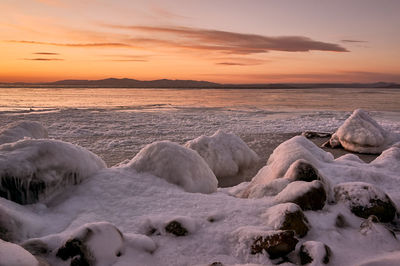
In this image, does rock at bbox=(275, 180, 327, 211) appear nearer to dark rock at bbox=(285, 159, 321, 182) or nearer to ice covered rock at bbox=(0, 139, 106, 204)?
dark rock at bbox=(285, 159, 321, 182)

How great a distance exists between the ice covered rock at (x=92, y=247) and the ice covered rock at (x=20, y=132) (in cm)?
406

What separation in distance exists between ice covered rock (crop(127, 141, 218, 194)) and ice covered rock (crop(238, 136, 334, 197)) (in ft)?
2.34

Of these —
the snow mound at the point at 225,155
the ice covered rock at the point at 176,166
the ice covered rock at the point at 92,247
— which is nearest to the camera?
the ice covered rock at the point at 92,247

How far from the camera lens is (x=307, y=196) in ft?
11.3

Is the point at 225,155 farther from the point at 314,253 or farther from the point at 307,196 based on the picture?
the point at 314,253

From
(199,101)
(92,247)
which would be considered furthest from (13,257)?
(199,101)

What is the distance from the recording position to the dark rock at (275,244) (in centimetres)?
258

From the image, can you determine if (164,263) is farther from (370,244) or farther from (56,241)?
(370,244)

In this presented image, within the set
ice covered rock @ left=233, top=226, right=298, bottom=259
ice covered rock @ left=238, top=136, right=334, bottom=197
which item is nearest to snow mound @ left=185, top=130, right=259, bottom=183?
ice covered rock @ left=238, top=136, right=334, bottom=197

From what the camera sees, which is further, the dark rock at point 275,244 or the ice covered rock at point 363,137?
the ice covered rock at point 363,137

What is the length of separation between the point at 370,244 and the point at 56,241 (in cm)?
287

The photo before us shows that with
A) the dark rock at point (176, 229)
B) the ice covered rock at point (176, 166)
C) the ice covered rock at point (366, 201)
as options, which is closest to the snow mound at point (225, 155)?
the ice covered rock at point (176, 166)

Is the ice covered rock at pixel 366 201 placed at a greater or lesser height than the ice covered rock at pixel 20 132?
lesser

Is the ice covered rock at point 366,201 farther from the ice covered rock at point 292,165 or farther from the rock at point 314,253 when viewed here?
the rock at point 314,253
